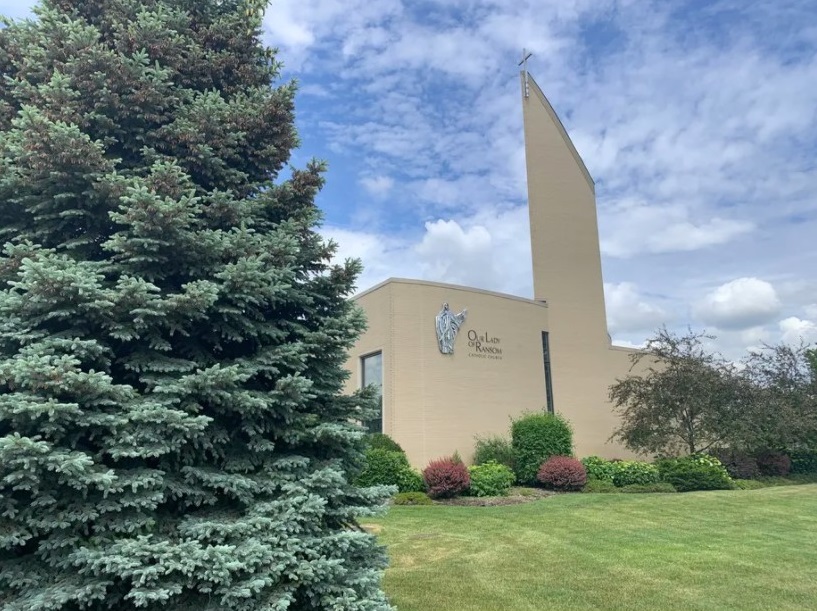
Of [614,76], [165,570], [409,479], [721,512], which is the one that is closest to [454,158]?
[614,76]

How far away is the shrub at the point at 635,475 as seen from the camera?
1781cm

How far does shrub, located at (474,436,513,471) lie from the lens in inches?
689

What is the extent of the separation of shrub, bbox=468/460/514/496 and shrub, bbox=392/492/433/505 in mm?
1443

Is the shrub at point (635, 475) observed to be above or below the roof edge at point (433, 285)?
below

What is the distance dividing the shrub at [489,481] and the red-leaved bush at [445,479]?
0.99ft

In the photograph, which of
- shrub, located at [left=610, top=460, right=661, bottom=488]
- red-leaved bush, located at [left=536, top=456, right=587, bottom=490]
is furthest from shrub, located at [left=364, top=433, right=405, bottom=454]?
shrub, located at [left=610, top=460, right=661, bottom=488]

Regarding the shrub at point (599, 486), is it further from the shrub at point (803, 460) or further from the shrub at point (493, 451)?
the shrub at point (803, 460)

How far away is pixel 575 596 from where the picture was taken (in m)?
6.52

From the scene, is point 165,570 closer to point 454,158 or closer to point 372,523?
point 372,523

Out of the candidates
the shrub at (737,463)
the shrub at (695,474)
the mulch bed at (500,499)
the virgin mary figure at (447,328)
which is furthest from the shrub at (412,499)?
the shrub at (737,463)

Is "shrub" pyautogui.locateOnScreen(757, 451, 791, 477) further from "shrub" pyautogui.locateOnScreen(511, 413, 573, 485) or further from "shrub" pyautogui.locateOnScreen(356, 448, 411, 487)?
"shrub" pyautogui.locateOnScreen(356, 448, 411, 487)

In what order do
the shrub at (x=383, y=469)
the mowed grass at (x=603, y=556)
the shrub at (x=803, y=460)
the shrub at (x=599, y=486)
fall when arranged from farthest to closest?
the shrub at (x=803, y=460)
the shrub at (x=599, y=486)
the shrub at (x=383, y=469)
the mowed grass at (x=603, y=556)

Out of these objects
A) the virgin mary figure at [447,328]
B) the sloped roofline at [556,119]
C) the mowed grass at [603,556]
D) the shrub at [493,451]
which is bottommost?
the mowed grass at [603,556]

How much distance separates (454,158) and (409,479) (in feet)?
27.0
